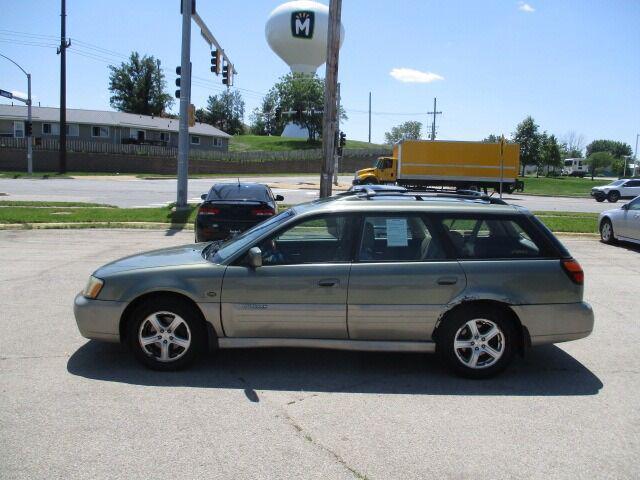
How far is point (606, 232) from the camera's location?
13.9 m

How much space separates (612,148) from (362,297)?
550 ft

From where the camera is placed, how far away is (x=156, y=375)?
475 cm

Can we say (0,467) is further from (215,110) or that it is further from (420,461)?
(215,110)

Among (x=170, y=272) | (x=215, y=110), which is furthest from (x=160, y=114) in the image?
(x=170, y=272)

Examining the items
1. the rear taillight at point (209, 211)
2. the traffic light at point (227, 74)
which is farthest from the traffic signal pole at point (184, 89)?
the rear taillight at point (209, 211)

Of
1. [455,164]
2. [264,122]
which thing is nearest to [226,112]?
[264,122]

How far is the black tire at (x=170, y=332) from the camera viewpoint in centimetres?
477

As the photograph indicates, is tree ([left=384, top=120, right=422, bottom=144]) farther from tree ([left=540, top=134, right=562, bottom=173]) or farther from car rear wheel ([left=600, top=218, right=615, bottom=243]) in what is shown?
car rear wheel ([left=600, top=218, right=615, bottom=243])

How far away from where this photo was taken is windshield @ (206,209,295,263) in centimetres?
497

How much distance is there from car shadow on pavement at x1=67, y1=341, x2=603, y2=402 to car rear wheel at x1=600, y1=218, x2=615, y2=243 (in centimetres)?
943

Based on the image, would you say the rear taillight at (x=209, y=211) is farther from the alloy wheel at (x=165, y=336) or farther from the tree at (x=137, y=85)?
the tree at (x=137, y=85)

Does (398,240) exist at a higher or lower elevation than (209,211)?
higher

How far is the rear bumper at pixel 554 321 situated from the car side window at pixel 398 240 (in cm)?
86

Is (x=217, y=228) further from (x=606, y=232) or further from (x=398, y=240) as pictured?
(x=606, y=232)
